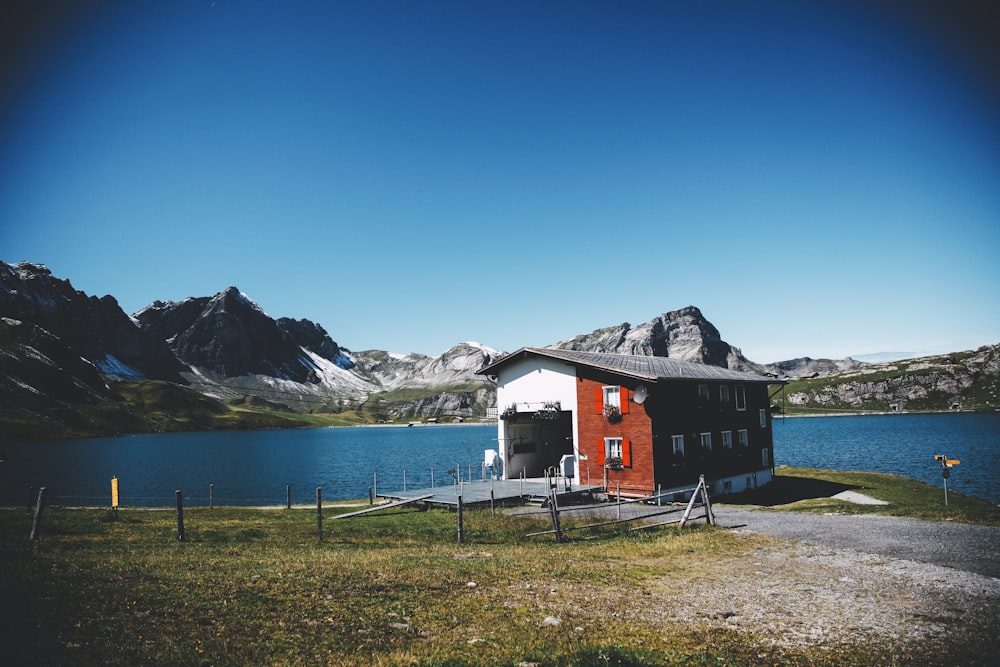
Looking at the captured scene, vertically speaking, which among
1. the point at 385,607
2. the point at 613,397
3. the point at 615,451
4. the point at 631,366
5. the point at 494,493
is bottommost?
the point at 494,493

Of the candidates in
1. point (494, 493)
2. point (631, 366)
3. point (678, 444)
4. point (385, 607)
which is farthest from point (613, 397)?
point (385, 607)

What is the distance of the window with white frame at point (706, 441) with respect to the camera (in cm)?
4133

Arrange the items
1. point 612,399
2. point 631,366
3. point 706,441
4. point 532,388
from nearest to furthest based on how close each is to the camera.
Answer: point 612,399 → point 631,366 → point 706,441 → point 532,388

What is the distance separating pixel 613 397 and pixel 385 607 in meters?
27.9

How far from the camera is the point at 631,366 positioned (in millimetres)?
40844

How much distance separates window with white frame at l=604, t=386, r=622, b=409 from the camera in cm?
3859

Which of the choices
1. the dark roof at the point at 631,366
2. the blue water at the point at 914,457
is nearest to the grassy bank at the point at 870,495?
the blue water at the point at 914,457

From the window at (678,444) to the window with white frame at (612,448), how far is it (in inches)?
135

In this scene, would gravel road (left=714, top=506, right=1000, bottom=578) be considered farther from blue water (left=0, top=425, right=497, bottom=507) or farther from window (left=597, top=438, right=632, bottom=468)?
blue water (left=0, top=425, right=497, bottom=507)

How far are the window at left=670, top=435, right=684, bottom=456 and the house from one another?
66mm

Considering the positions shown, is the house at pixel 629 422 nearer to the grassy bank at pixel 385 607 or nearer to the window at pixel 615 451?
the window at pixel 615 451

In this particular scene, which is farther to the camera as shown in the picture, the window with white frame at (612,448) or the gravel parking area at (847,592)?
the window with white frame at (612,448)

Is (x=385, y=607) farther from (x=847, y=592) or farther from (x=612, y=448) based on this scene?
(x=612, y=448)

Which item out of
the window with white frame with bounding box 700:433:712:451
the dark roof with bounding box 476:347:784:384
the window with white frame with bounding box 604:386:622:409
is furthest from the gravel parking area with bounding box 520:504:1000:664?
the window with white frame with bounding box 700:433:712:451
